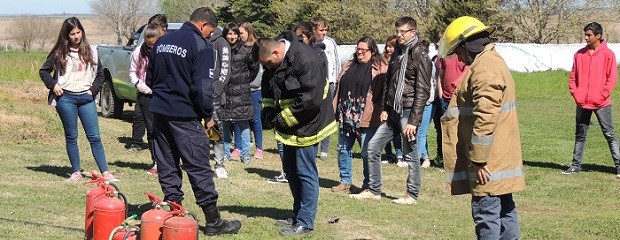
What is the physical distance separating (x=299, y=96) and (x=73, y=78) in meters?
3.46

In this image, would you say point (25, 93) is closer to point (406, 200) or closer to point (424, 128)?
point (424, 128)

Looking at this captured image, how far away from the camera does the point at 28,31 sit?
66688 millimetres

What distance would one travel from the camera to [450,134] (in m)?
6.83

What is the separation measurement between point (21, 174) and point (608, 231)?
260 inches

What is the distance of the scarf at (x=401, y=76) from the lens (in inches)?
390

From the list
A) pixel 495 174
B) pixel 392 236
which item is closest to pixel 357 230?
pixel 392 236

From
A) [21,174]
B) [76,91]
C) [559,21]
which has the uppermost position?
[76,91]

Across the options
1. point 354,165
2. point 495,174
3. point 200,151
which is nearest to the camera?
point 495,174

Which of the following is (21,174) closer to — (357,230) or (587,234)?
(357,230)

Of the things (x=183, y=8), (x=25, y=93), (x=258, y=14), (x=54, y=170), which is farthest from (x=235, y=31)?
(x=183, y=8)

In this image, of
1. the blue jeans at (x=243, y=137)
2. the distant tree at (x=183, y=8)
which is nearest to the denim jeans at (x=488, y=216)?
the blue jeans at (x=243, y=137)

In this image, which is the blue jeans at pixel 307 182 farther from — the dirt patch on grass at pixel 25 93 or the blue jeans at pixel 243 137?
the dirt patch on grass at pixel 25 93

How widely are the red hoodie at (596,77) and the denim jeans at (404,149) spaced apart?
3608 millimetres

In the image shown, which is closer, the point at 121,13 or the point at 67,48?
the point at 67,48
